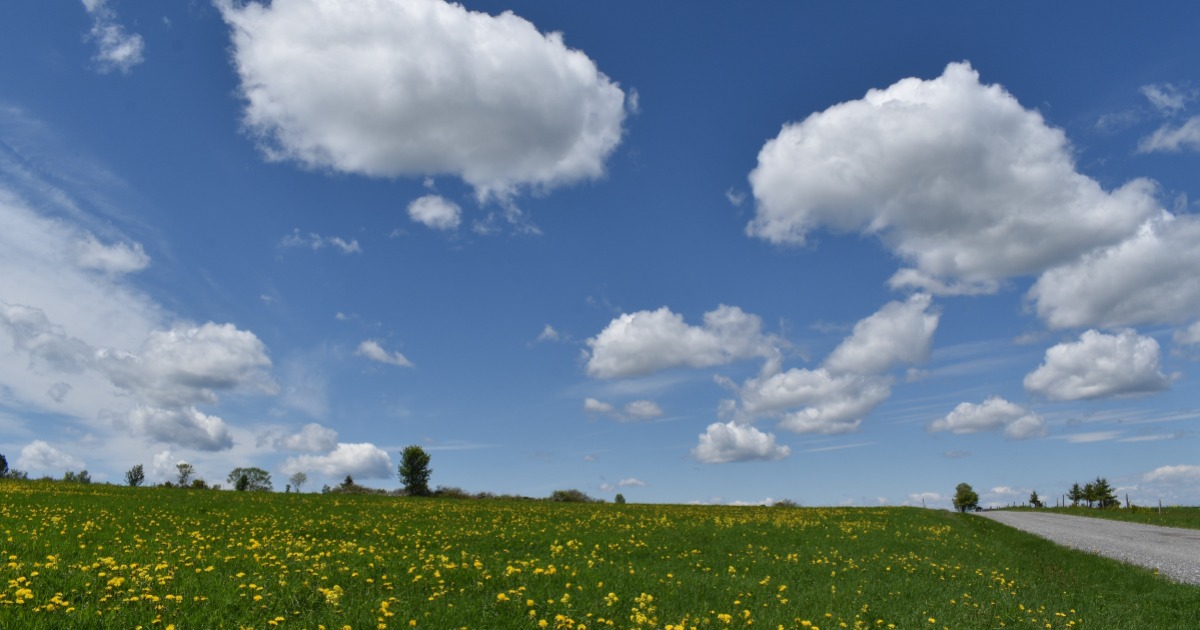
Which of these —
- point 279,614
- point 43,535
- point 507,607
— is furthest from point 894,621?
point 43,535

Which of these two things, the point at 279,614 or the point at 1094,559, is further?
the point at 1094,559

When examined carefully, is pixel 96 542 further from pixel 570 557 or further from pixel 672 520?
Answer: pixel 672 520

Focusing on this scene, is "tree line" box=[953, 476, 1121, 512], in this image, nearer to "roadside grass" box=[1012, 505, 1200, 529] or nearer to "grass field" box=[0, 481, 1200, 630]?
"roadside grass" box=[1012, 505, 1200, 529]

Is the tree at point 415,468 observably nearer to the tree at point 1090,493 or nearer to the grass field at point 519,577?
the grass field at point 519,577

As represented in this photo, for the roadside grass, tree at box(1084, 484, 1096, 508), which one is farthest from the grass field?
tree at box(1084, 484, 1096, 508)

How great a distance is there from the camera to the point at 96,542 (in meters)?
16.5

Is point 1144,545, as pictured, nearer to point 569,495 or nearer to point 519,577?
point 519,577

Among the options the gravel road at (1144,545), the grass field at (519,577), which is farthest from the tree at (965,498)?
the grass field at (519,577)

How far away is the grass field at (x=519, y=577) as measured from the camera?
409 inches

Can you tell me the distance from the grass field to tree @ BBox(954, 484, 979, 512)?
87.6 metres

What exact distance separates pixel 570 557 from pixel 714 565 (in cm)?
383

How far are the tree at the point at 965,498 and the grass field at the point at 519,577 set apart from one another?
87638 mm

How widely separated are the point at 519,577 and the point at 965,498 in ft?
359

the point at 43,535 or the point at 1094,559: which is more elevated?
the point at 43,535
